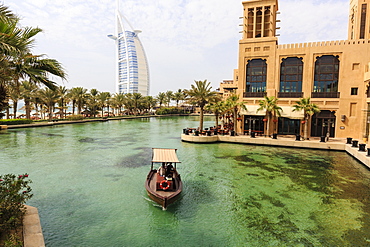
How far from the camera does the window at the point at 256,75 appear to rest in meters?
33.5

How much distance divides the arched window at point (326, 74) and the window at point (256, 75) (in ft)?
21.6

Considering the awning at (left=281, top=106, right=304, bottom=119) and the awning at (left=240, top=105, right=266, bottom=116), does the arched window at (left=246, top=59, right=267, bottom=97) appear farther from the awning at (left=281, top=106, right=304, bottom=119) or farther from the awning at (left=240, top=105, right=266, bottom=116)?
the awning at (left=281, top=106, right=304, bottom=119)

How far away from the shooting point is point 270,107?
29.9 m

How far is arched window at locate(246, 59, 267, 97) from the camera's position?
110 ft

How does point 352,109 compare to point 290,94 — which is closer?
point 352,109

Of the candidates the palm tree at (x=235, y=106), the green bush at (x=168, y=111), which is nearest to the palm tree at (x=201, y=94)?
the palm tree at (x=235, y=106)

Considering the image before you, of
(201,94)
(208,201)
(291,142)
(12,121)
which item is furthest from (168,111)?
(208,201)

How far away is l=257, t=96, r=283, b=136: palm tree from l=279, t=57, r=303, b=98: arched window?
2877 millimetres

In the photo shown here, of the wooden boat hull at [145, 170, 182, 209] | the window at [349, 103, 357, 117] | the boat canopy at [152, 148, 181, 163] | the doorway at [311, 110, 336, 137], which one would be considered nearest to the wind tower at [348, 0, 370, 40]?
the window at [349, 103, 357, 117]

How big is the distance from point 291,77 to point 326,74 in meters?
4.25

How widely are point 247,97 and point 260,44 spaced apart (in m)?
7.69

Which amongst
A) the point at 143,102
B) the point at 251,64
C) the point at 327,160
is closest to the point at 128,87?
the point at 143,102

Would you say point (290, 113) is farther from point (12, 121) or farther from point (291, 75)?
point (12, 121)

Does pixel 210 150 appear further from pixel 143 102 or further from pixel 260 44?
pixel 143 102
